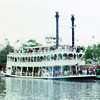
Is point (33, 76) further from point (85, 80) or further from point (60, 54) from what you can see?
point (85, 80)

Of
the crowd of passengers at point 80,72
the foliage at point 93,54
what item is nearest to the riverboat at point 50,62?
the crowd of passengers at point 80,72

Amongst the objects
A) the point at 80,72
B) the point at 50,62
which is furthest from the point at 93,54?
the point at 80,72

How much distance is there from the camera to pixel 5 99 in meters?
38.4

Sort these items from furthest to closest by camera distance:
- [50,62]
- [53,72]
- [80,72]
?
1. [50,62]
2. [53,72]
3. [80,72]

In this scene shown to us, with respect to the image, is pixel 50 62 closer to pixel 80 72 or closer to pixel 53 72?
pixel 53 72

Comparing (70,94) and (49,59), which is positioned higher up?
(49,59)

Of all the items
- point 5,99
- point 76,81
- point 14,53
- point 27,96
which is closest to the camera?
point 5,99

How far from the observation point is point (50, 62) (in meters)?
72.2

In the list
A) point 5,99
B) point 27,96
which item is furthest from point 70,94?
point 5,99

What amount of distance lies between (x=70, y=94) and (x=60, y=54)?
2714cm

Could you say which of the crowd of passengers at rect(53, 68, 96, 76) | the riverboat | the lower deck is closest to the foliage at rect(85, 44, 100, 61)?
the riverboat

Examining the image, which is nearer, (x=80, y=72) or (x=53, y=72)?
(x=80, y=72)

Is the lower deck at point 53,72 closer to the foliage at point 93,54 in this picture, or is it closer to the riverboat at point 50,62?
the riverboat at point 50,62

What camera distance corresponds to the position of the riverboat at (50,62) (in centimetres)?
6919
